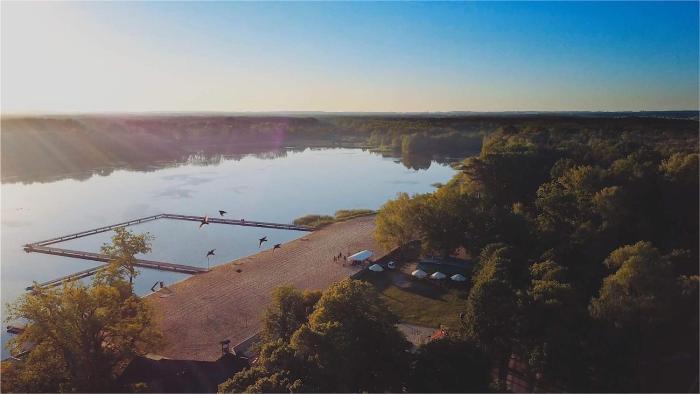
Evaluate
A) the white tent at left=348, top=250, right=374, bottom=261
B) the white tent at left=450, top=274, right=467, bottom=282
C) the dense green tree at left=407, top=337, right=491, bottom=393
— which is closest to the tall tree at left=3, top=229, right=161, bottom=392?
the dense green tree at left=407, top=337, right=491, bottom=393

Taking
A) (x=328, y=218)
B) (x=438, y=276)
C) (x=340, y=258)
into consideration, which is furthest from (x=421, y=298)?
(x=328, y=218)

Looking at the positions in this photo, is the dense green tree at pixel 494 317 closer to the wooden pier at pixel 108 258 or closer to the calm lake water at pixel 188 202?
the wooden pier at pixel 108 258

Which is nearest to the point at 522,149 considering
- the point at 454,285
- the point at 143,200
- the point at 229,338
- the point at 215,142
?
the point at 454,285

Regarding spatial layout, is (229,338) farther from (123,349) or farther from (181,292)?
(181,292)

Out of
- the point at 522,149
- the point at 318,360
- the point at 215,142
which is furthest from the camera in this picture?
the point at 215,142

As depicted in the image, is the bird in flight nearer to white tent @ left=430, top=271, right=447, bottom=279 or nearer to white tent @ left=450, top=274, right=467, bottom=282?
white tent @ left=430, top=271, right=447, bottom=279

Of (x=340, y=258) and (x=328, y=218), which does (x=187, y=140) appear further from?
(x=340, y=258)
